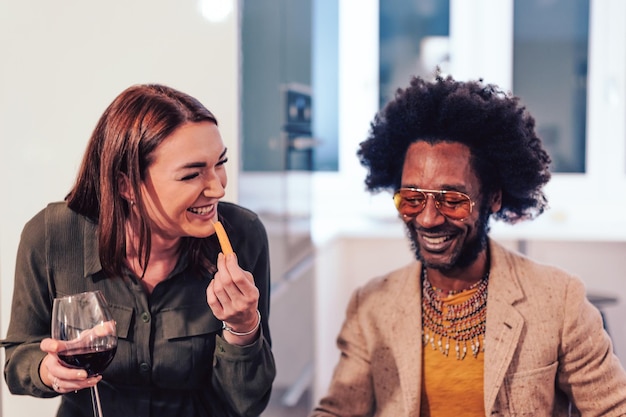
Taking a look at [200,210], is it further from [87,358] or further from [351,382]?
[351,382]

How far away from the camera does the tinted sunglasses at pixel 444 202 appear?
5.42ft

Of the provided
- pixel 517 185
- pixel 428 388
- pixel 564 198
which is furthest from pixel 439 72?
pixel 564 198

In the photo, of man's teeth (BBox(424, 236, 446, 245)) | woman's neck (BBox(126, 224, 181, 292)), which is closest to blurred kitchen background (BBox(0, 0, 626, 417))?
woman's neck (BBox(126, 224, 181, 292))

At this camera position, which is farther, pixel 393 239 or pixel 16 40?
pixel 393 239

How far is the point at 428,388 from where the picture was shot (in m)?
1.71

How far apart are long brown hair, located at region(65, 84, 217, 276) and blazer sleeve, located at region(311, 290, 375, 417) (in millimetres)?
496

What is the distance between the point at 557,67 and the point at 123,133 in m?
3.50

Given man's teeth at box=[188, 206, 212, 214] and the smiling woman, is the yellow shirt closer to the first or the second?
the smiling woman

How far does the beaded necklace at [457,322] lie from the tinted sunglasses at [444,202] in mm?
187

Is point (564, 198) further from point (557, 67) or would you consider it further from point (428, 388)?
point (428, 388)

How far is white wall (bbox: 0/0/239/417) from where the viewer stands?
6.29 ft

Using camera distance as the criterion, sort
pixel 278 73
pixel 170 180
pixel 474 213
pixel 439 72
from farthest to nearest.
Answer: pixel 278 73, pixel 439 72, pixel 474 213, pixel 170 180

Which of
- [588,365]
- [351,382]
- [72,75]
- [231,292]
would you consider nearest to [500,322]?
[588,365]

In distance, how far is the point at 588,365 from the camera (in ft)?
5.38
